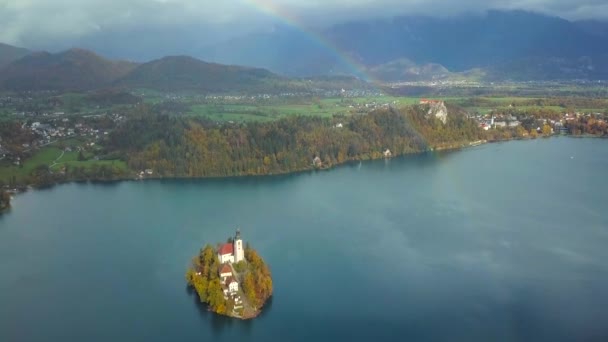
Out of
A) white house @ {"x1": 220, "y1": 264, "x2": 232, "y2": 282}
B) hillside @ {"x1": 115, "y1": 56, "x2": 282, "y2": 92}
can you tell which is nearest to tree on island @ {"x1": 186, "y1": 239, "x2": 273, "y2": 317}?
white house @ {"x1": 220, "y1": 264, "x2": 232, "y2": 282}

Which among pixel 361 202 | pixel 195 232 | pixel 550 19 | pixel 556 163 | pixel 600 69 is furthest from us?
pixel 550 19

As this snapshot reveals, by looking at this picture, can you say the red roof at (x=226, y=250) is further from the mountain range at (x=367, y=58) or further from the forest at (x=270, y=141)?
the mountain range at (x=367, y=58)

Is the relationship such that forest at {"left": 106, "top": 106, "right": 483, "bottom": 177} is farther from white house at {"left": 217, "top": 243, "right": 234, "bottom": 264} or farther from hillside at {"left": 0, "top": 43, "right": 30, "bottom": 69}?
hillside at {"left": 0, "top": 43, "right": 30, "bottom": 69}

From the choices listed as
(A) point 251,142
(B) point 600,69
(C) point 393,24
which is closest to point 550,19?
(B) point 600,69

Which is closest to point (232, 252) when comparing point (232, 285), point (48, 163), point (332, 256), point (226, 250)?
point (226, 250)

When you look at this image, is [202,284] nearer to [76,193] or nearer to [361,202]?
[361,202]

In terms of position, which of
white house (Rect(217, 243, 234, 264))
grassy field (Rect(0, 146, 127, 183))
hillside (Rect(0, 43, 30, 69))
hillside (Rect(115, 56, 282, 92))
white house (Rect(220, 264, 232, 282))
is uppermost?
hillside (Rect(0, 43, 30, 69))
